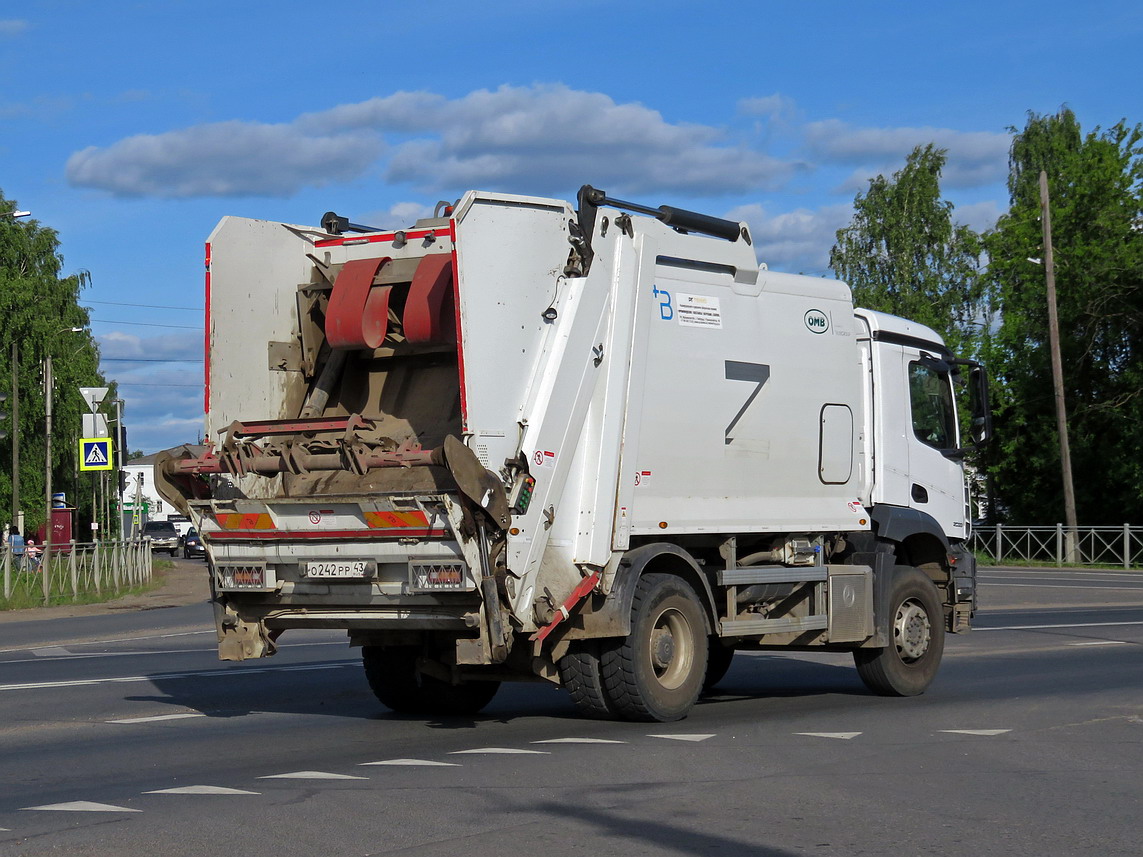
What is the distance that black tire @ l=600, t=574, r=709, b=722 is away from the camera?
32.6 feet

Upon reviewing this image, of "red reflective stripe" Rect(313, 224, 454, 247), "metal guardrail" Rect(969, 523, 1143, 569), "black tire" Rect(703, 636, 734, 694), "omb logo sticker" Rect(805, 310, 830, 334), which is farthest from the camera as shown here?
"metal guardrail" Rect(969, 523, 1143, 569)

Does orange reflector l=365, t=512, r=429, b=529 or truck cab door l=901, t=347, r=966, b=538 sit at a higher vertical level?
truck cab door l=901, t=347, r=966, b=538

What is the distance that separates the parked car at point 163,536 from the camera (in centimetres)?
7625

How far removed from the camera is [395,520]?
9.38 m

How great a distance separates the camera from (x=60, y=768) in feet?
28.7

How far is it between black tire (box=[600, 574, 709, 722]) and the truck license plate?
165 cm

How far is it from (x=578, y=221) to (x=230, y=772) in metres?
4.04

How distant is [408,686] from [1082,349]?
1609 inches

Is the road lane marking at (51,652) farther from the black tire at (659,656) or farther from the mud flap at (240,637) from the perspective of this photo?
the black tire at (659,656)

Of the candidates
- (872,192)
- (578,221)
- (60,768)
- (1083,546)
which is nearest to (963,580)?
(578,221)

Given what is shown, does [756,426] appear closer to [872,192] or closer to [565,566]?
[565,566]

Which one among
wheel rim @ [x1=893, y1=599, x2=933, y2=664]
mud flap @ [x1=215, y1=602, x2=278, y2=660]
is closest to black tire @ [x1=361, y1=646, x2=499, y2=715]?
mud flap @ [x1=215, y1=602, x2=278, y2=660]

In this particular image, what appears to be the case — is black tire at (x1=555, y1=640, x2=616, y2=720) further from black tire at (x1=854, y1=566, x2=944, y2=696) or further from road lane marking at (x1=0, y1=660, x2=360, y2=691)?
road lane marking at (x1=0, y1=660, x2=360, y2=691)

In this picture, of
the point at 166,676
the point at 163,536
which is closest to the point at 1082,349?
the point at 166,676
